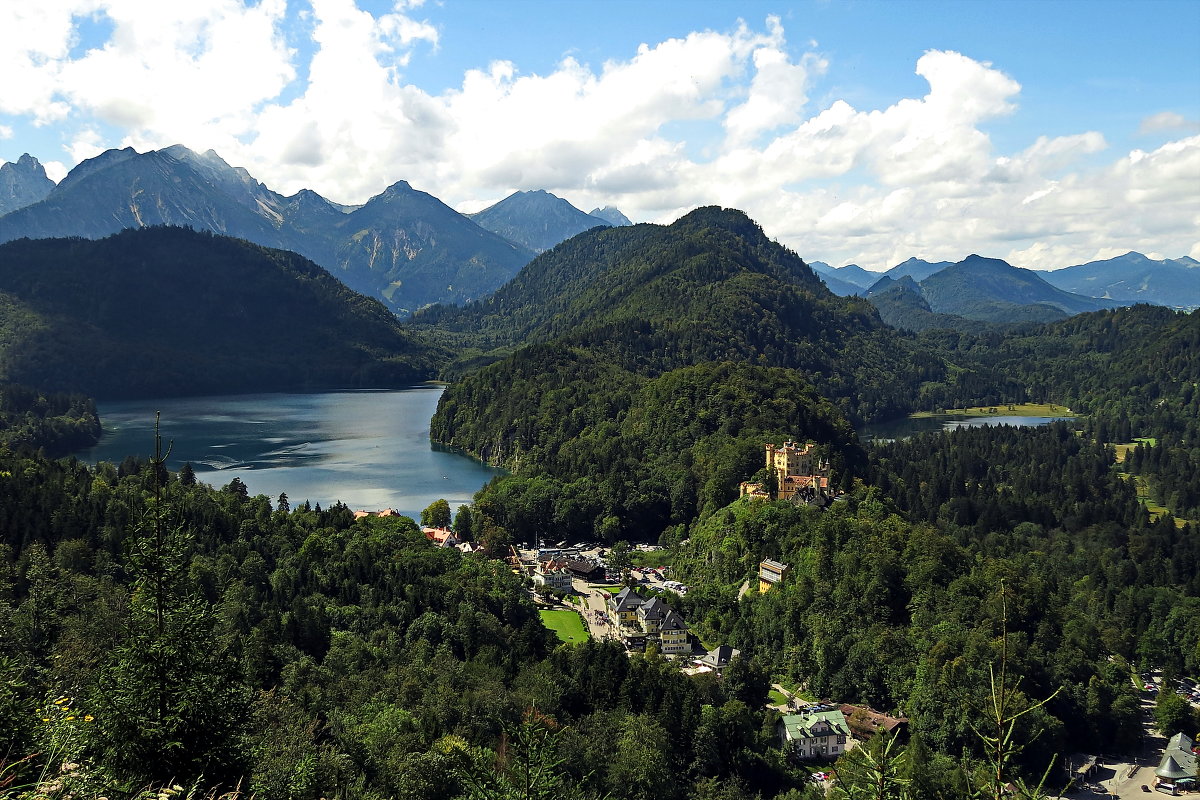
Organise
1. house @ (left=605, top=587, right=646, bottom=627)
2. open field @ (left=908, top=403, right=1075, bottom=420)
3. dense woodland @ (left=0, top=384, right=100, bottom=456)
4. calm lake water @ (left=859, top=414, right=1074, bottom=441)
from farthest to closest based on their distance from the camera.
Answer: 1. open field @ (left=908, top=403, right=1075, bottom=420)
2. calm lake water @ (left=859, top=414, right=1074, bottom=441)
3. dense woodland @ (left=0, top=384, right=100, bottom=456)
4. house @ (left=605, top=587, right=646, bottom=627)

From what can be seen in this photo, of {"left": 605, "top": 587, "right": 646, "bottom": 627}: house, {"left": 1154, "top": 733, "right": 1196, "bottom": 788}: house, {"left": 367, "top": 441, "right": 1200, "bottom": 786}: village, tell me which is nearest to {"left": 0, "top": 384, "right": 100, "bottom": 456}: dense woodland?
{"left": 367, "top": 441, "right": 1200, "bottom": 786}: village

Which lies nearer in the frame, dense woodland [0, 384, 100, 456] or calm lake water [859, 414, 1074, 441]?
dense woodland [0, 384, 100, 456]

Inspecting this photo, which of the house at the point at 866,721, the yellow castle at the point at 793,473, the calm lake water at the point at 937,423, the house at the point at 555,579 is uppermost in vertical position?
the yellow castle at the point at 793,473

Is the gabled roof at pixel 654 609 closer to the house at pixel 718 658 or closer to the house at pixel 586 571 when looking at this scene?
the house at pixel 718 658

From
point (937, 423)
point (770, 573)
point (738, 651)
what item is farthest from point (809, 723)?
point (937, 423)

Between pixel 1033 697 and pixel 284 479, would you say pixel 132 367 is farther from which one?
pixel 1033 697

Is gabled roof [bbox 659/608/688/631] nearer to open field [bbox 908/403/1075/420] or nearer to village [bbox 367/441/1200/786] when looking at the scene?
village [bbox 367/441/1200/786]

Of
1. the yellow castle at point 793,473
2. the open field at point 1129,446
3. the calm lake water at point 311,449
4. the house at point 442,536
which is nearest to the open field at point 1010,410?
the open field at point 1129,446

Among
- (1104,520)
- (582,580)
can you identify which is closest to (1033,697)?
(582,580)
